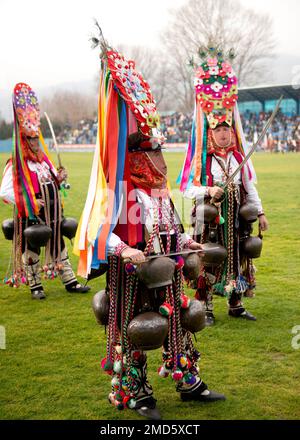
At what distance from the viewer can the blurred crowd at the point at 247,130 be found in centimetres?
3909

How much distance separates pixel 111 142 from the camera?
357 centimetres

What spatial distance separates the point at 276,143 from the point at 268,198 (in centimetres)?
2701

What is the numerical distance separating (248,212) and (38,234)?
7.70ft

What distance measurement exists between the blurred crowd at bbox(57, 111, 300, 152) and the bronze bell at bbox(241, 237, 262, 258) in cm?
2247

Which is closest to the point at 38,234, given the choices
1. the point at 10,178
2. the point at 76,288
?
the point at 10,178

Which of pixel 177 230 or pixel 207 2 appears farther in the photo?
pixel 207 2

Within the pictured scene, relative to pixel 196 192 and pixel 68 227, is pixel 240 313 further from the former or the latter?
pixel 68 227

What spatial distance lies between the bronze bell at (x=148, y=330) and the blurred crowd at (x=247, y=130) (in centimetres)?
2463

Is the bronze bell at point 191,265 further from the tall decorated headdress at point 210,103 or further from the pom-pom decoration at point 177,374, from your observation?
the tall decorated headdress at point 210,103

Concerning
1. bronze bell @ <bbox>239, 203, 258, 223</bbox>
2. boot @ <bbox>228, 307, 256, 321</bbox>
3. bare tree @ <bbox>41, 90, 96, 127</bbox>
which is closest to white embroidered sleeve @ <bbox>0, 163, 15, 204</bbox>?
bronze bell @ <bbox>239, 203, 258, 223</bbox>

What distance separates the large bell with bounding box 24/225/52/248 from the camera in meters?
6.34
